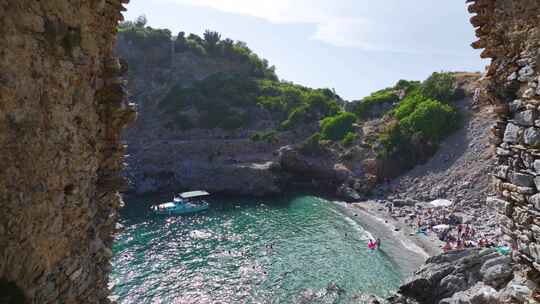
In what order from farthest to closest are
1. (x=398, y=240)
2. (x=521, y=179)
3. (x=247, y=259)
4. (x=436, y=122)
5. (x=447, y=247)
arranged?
(x=436, y=122) < (x=398, y=240) < (x=447, y=247) < (x=247, y=259) < (x=521, y=179)

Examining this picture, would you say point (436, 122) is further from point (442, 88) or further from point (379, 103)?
point (379, 103)

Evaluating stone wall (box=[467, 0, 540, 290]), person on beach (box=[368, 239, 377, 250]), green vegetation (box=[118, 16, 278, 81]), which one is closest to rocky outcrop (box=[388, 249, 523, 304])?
person on beach (box=[368, 239, 377, 250])

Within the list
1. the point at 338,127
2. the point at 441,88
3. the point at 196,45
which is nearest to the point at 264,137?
the point at 338,127

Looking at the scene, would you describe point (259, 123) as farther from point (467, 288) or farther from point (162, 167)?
point (467, 288)

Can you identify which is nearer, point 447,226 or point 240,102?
point 447,226

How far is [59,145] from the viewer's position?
510cm

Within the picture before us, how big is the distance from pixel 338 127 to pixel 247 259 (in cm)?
3332

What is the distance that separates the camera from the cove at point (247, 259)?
69.8ft

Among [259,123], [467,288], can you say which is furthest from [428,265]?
[259,123]

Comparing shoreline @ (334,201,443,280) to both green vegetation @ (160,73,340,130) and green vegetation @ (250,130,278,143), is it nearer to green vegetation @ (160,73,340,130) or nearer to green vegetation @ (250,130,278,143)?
green vegetation @ (250,130,278,143)

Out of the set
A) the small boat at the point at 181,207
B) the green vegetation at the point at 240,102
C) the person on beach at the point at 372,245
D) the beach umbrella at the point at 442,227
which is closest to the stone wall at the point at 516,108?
the person on beach at the point at 372,245

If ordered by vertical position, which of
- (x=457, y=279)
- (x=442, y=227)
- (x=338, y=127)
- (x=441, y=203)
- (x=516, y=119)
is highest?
(x=516, y=119)

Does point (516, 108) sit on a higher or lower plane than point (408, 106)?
lower

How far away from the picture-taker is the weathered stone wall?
165 inches
